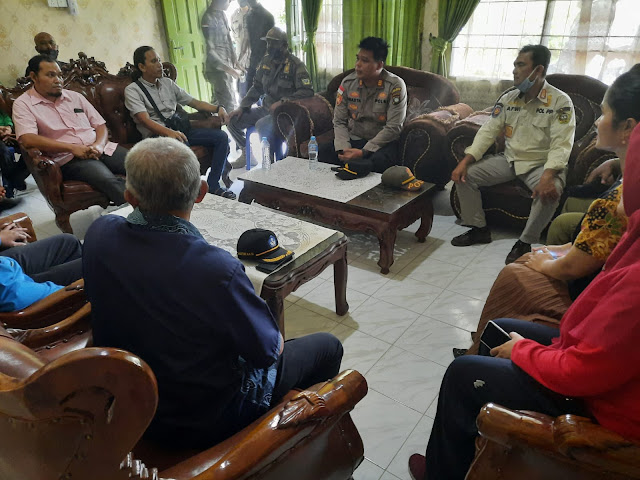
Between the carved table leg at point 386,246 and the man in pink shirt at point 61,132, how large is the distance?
1642mm

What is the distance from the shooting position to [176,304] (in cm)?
93

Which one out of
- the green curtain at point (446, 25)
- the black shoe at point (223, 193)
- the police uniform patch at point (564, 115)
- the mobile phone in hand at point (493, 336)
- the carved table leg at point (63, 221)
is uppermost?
the green curtain at point (446, 25)

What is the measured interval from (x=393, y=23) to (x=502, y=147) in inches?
81.2

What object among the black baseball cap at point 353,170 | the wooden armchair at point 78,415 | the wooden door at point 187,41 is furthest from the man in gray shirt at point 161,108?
the wooden armchair at point 78,415

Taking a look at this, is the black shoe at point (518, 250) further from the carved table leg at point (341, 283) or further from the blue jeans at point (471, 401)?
the blue jeans at point (471, 401)

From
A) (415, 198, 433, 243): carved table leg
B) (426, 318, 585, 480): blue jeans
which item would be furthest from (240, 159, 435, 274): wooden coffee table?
(426, 318, 585, 480): blue jeans

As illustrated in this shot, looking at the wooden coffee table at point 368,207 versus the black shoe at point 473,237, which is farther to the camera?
the black shoe at point 473,237

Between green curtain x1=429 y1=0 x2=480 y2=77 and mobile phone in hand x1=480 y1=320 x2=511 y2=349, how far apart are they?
339 cm

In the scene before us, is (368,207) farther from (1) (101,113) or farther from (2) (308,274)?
(1) (101,113)

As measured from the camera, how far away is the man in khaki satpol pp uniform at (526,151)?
259 centimetres

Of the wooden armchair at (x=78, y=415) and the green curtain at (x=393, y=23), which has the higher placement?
the green curtain at (x=393, y=23)

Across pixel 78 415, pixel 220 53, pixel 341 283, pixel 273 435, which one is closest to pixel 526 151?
pixel 341 283

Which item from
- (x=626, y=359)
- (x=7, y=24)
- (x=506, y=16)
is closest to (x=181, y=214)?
(x=626, y=359)

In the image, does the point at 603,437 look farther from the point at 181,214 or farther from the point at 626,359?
the point at 181,214
